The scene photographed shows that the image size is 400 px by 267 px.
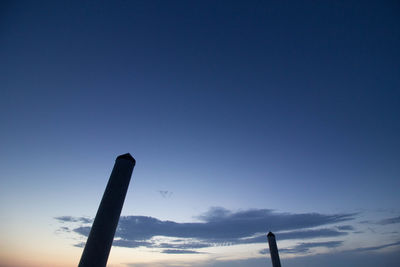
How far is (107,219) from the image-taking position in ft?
34.2

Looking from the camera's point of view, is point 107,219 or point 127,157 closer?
point 107,219

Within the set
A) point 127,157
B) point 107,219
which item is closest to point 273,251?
point 107,219

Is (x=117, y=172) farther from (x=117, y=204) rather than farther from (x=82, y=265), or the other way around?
Answer: (x=82, y=265)

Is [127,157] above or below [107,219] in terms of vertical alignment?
above

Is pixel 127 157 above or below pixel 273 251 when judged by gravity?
above

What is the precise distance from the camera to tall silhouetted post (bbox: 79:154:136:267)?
9.71m

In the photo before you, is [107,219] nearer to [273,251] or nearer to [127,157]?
[127,157]

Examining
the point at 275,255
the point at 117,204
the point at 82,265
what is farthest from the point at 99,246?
the point at 275,255

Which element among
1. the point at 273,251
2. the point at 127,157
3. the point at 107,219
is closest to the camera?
the point at 107,219

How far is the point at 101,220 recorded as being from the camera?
10391 millimetres

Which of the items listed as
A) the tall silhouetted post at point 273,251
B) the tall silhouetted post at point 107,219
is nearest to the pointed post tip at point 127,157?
the tall silhouetted post at point 107,219

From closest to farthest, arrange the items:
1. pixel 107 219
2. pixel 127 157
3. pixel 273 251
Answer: pixel 107 219
pixel 127 157
pixel 273 251

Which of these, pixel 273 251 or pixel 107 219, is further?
pixel 273 251

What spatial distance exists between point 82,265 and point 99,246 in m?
1.14
